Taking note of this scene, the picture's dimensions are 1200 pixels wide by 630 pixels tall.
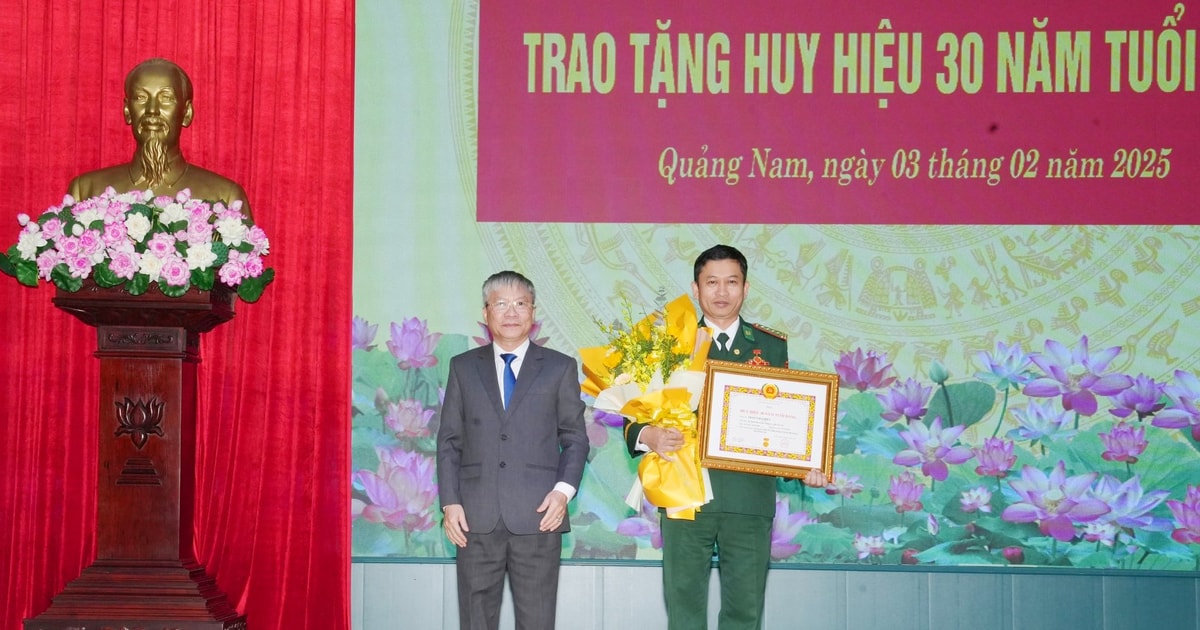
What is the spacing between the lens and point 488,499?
10.2 ft

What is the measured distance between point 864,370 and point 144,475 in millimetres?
2388

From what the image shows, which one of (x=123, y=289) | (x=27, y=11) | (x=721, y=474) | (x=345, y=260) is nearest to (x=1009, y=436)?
(x=721, y=474)

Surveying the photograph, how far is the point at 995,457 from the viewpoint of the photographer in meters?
4.03

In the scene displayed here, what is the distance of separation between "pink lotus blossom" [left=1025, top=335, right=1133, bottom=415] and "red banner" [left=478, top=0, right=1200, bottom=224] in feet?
1.53

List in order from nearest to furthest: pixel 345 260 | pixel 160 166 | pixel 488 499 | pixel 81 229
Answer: pixel 488 499 → pixel 81 229 → pixel 160 166 → pixel 345 260

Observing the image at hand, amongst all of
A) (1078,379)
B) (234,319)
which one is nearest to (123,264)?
(234,319)

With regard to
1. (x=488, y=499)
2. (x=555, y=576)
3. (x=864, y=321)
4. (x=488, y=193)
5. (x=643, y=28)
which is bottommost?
(x=555, y=576)

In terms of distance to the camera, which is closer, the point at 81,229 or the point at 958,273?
the point at 81,229

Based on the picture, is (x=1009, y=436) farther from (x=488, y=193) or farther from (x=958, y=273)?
(x=488, y=193)

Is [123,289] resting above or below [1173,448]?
above

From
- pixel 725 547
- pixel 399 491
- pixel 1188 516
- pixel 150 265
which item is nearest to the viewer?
pixel 725 547

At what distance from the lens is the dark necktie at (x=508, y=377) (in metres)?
3.22

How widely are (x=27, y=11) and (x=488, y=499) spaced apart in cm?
263

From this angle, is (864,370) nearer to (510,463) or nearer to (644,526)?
(644,526)
